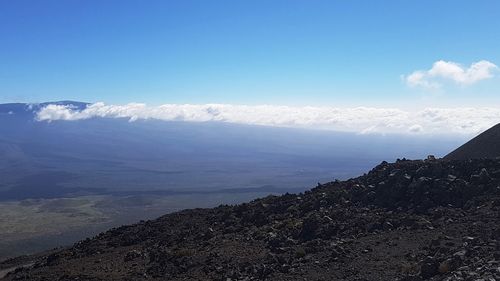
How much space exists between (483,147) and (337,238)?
1804 centimetres

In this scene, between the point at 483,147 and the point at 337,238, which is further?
the point at 483,147

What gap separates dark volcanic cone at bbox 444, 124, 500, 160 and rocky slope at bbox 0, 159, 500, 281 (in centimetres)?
A: 659

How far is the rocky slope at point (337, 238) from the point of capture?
55.7 feet

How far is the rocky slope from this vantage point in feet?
55.7

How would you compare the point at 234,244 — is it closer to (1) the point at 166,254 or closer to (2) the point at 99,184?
(1) the point at 166,254

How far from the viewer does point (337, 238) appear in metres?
21.1

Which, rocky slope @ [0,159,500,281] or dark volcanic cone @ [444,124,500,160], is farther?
dark volcanic cone @ [444,124,500,160]

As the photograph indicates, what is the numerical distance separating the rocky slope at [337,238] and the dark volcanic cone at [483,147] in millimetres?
6586

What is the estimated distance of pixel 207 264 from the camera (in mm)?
20844

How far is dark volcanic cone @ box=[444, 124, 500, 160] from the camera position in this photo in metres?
32.9

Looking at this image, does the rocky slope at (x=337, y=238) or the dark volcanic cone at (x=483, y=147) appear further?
the dark volcanic cone at (x=483, y=147)

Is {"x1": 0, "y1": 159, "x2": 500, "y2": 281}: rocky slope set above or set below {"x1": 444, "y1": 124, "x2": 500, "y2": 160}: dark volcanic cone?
below

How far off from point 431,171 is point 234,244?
36.3ft

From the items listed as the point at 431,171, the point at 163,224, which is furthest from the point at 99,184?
the point at 431,171
